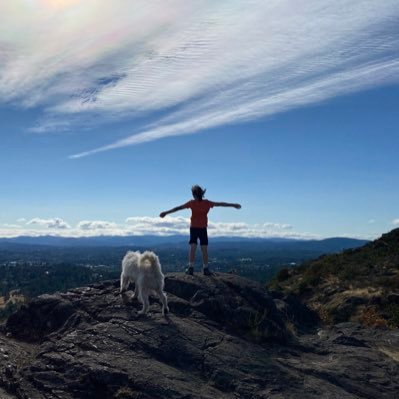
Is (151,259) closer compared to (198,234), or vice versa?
(151,259)

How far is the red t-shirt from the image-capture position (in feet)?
45.8

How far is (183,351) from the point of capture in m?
9.73

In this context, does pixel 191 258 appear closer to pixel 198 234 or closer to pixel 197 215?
pixel 198 234

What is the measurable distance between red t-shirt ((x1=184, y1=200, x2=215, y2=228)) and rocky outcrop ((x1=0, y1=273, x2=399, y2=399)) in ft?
5.67

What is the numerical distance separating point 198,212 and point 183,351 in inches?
205

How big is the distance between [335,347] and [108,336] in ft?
22.2

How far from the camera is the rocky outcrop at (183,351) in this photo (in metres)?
8.48

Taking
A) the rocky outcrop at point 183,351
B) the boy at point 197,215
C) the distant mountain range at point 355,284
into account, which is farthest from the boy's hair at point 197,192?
the distant mountain range at point 355,284

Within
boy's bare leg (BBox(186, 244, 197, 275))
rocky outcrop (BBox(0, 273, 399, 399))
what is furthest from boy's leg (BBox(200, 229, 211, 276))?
rocky outcrop (BBox(0, 273, 399, 399))

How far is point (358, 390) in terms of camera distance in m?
10.1

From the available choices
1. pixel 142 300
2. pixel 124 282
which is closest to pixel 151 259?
pixel 142 300

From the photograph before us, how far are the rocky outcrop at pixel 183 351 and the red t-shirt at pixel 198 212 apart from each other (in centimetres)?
173

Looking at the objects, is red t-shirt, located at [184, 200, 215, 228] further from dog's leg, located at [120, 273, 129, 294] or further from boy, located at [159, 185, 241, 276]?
dog's leg, located at [120, 273, 129, 294]

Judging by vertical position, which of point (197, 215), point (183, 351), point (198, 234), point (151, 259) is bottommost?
point (183, 351)
